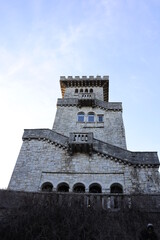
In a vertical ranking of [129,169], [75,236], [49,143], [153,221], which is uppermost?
[49,143]

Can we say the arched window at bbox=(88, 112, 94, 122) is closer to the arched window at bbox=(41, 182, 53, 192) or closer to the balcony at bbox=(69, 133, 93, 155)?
the balcony at bbox=(69, 133, 93, 155)

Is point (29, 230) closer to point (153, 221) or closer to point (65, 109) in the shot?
point (153, 221)

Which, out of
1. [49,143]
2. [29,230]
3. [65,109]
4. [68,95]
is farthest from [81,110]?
[29,230]

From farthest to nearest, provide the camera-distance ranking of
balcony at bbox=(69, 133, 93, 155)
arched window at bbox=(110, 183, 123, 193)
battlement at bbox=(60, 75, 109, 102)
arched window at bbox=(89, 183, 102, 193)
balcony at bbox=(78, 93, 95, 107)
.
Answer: battlement at bbox=(60, 75, 109, 102), balcony at bbox=(78, 93, 95, 107), balcony at bbox=(69, 133, 93, 155), arched window at bbox=(89, 183, 102, 193), arched window at bbox=(110, 183, 123, 193)

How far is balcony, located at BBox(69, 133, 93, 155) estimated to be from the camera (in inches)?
864

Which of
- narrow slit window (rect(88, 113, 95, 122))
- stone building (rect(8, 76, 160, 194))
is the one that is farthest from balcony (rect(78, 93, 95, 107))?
stone building (rect(8, 76, 160, 194))

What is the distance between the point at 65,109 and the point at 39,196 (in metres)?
17.3

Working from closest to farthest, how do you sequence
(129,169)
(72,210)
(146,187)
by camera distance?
1. (72,210)
2. (146,187)
3. (129,169)

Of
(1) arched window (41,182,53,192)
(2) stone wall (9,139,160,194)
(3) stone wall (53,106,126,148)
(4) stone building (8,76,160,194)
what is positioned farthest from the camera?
(3) stone wall (53,106,126,148)

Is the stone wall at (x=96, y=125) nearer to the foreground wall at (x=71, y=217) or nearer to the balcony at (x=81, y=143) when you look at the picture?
the balcony at (x=81, y=143)

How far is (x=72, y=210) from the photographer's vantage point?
48.4 ft

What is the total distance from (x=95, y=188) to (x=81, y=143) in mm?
4059

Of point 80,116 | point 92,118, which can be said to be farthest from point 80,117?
point 92,118

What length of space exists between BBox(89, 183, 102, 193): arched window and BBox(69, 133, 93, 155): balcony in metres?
2.92
